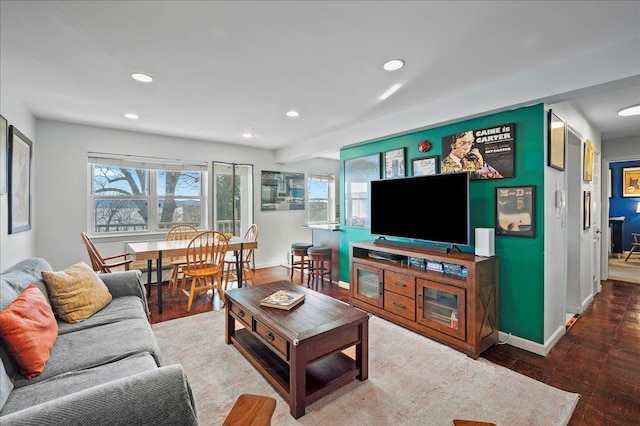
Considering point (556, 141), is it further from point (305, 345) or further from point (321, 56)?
point (305, 345)

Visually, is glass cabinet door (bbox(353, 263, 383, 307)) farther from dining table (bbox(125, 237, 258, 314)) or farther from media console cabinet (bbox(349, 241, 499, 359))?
dining table (bbox(125, 237, 258, 314))

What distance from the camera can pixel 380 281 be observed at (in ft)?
10.6

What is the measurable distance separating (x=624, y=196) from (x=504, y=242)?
6.92 meters

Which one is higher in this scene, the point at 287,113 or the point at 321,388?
the point at 287,113

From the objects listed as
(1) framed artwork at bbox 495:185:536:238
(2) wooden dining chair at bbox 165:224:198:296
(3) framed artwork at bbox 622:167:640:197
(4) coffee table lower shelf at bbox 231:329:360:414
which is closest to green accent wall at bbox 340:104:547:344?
(1) framed artwork at bbox 495:185:536:238

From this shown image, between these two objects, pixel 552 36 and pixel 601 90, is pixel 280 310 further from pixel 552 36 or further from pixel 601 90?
pixel 601 90

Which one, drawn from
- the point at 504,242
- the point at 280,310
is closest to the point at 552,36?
the point at 504,242

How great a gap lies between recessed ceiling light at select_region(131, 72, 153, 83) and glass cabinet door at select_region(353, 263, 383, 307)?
2.76m

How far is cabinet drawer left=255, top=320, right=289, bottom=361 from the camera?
6.25ft

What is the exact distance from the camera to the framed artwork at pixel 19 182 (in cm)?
278

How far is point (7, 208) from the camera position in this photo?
2727 mm

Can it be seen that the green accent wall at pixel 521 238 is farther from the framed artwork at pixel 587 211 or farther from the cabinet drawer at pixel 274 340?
the cabinet drawer at pixel 274 340

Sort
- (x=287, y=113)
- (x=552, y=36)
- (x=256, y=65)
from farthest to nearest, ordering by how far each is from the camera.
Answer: (x=287, y=113) < (x=256, y=65) < (x=552, y=36)

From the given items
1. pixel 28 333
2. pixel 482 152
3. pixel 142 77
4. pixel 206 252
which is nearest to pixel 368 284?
pixel 482 152
